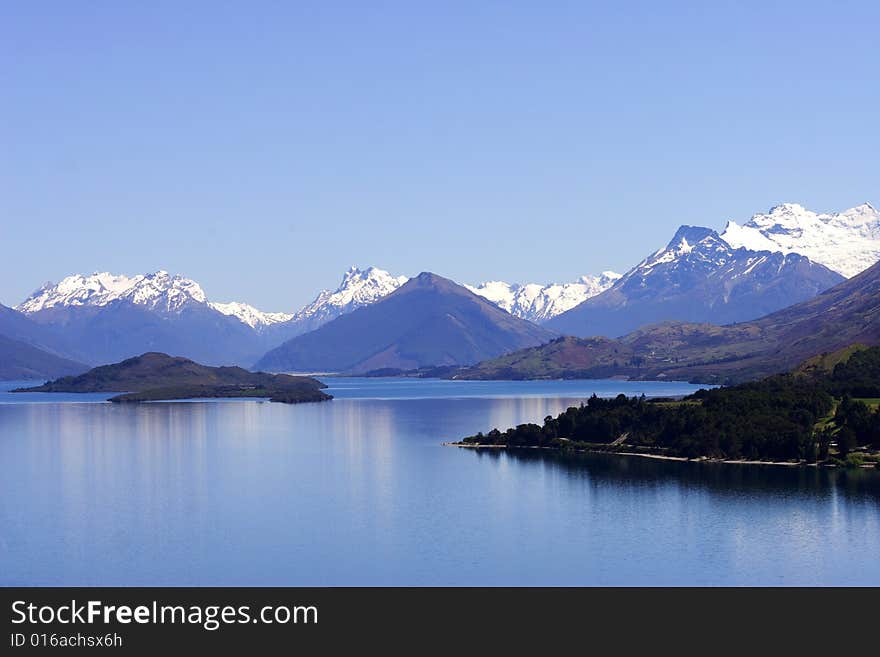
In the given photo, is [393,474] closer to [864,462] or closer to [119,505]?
[119,505]

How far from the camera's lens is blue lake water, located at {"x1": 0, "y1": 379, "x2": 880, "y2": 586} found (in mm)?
97625

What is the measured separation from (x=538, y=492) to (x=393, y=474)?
24.7m

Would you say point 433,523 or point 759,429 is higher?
point 759,429

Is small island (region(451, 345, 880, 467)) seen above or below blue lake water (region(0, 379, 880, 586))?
above

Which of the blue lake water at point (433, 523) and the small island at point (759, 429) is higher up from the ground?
the small island at point (759, 429)

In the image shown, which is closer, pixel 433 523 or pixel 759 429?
pixel 433 523

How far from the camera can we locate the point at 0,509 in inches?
5182

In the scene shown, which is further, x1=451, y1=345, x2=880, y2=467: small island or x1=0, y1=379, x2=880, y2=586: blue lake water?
→ x1=451, y1=345, x2=880, y2=467: small island

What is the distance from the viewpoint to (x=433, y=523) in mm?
120438

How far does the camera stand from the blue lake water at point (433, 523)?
97.6m

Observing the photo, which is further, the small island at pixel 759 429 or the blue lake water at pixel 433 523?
the small island at pixel 759 429
